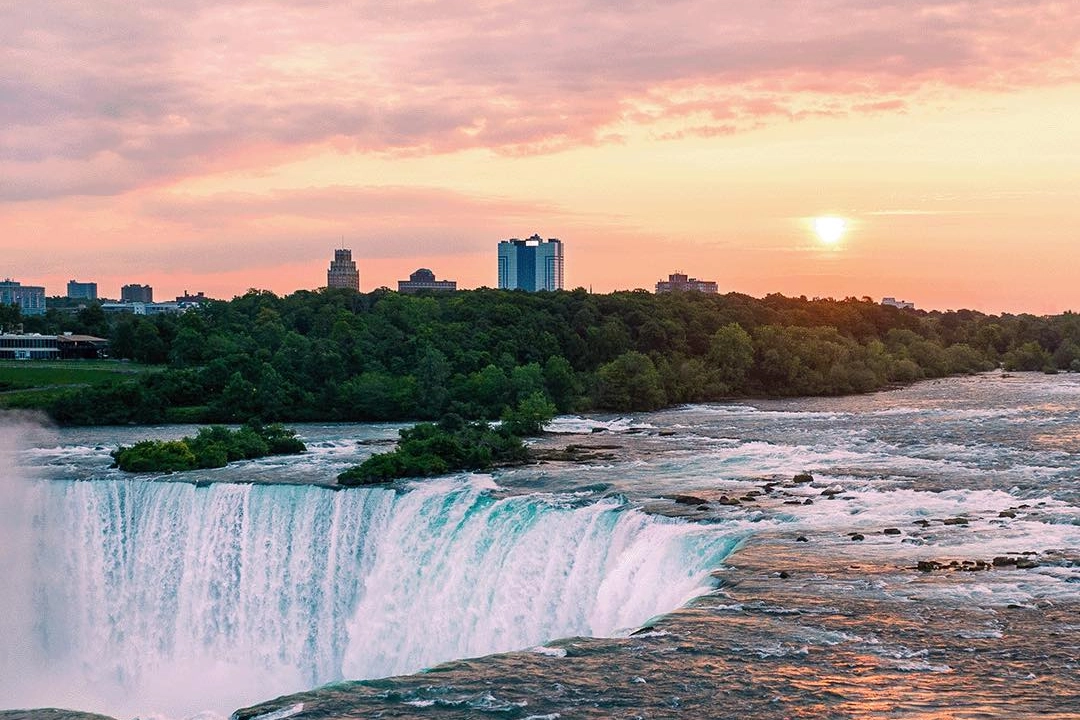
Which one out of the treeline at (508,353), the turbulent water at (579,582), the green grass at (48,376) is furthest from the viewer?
the green grass at (48,376)

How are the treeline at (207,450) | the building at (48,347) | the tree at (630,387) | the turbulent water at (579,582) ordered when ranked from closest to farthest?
the turbulent water at (579,582) < the treeline at (207,450) < the tree at (630,387) < the building at (48,347)

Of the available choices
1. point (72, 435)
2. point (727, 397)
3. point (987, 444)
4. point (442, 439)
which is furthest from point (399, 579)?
A: point (727, 397)

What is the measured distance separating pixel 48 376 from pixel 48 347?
21.9 m

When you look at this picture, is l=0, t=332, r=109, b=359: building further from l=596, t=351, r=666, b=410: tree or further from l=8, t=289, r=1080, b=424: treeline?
l=596, t=351, r=666, b=410: tree

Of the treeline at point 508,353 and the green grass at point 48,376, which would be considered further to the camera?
the green grass at point 48,376

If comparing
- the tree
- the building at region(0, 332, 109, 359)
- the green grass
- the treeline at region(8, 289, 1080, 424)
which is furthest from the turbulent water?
the building at region(0, 332, 109, 359)

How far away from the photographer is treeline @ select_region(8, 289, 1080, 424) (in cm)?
5538

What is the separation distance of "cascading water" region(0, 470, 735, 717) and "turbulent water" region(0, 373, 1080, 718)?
65mm

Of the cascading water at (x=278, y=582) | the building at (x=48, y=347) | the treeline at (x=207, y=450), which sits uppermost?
the building at (x=48, y=347)

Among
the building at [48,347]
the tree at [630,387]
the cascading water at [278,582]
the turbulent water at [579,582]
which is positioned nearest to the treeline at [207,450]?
the turbulent water at [579,582]

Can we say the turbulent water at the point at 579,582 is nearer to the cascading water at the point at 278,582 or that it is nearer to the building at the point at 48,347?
the cascading water at the point at 278,582

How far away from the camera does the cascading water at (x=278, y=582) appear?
84.4ft

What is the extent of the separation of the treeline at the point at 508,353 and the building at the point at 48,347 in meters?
3.78

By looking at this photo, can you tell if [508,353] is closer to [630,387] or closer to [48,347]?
[630,387]
